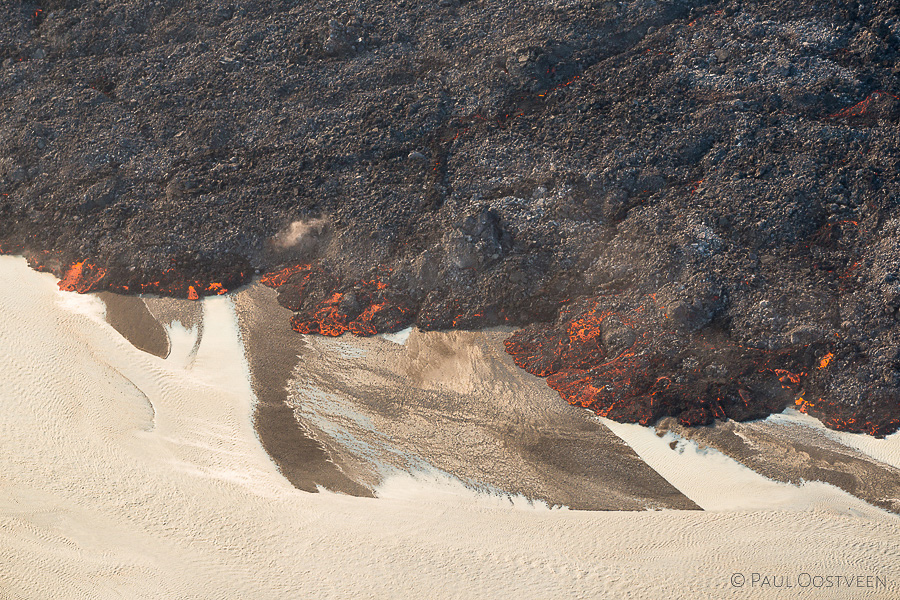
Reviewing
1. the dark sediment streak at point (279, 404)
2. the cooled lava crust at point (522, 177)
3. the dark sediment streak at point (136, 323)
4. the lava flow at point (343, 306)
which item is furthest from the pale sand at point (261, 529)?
the cooled lava crust at point (522, 177)

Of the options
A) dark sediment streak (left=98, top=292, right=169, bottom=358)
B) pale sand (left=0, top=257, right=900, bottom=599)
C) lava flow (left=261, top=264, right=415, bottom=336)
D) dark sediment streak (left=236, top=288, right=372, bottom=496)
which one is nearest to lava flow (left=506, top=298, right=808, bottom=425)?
pale sand (left=0, top=257, right=900, bottom=599)

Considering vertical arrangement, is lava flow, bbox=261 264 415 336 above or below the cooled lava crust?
below

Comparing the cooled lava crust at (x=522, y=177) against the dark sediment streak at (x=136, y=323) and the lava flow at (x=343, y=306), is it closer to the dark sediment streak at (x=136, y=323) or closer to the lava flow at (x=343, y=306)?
the lava flow at (x=343, y=306)

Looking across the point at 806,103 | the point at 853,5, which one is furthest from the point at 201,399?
the point at 853,5

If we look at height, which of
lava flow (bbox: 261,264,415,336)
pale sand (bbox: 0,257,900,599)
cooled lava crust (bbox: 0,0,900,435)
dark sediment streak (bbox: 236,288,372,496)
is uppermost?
cooled lava crust (bbox: 0,0,900,435)

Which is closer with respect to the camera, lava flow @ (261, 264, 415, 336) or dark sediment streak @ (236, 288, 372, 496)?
Answer: dark sediment streak @ (236, 288, 372, 496)

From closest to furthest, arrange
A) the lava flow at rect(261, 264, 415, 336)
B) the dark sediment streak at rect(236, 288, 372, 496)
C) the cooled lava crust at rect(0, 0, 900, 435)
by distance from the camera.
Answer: the dark sediment streak at rect(236, 288, 372, 496) → the cooled lava crust at rect(0, 0, 900, 435) → the lava flow at rect(261, 264, 415, 336)

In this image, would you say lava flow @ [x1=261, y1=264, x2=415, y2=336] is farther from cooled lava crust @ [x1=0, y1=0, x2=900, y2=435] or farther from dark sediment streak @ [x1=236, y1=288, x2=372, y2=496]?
dark sediment streak @ [x1=236, y1=288, x2=372, y2=496]
